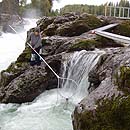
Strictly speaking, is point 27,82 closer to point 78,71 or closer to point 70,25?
point 78,71

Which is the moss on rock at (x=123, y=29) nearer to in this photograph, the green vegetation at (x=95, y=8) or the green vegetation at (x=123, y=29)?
the green vegetation at (x=123, y=29)

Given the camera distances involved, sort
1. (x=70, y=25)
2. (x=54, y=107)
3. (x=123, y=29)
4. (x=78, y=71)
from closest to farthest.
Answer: (x=54, y=107) → (x=78, y=71) → (x=70, y=25) → (x=123, y=29)

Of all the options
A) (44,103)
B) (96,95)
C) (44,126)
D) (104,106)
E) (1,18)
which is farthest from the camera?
(1,18)

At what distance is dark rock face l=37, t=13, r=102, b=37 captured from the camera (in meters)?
16.6

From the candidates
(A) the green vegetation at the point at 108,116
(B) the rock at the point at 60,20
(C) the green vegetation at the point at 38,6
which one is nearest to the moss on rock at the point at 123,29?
(B) the rock at the point at 60,20

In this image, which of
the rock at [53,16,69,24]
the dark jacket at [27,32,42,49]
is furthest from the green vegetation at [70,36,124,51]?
the rock at [53,16,69,24]

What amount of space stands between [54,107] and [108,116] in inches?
194

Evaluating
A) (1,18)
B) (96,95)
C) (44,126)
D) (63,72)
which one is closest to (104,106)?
(96,95)

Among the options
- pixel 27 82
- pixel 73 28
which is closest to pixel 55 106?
pixel 27 82

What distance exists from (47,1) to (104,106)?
48.0 m

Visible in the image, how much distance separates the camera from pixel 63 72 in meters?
12.9

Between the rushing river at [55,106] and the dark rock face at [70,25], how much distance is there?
388 cm

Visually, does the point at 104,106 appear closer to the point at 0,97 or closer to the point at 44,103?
the point at 44,103

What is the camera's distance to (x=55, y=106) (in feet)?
36.7
